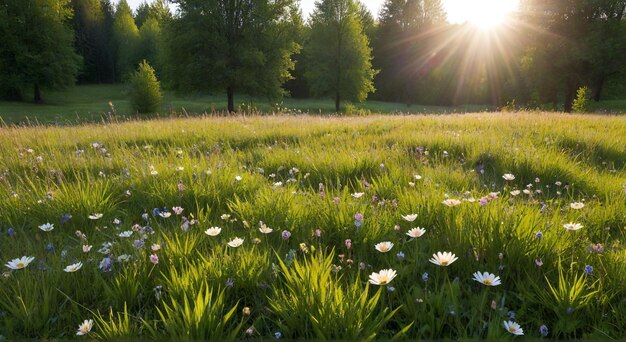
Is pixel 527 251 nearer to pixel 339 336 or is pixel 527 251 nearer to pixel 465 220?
pixel 465 220

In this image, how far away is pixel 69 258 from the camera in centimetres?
229

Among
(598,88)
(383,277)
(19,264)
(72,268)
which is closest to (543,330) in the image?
(383,277)

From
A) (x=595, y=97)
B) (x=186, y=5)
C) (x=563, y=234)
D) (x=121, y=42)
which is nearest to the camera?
(x=563, y=234)

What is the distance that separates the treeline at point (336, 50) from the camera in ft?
88.3

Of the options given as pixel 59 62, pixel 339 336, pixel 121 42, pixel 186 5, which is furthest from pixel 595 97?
pixel 121 42

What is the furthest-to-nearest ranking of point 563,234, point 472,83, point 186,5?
point 472,83 → point 186,5 → point 563,234

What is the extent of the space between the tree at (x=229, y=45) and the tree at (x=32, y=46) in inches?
768

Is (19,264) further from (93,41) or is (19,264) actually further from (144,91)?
(93,41)

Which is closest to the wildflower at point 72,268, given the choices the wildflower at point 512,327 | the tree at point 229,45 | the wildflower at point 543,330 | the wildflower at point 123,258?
the wildflower at point 123,258

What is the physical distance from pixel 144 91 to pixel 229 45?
289 inches

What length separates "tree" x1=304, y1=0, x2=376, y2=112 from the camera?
37.2 metres

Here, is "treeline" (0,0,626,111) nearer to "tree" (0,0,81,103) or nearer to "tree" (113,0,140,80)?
"tree" (0,0,81,103)

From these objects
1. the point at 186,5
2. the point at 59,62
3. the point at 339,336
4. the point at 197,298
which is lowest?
the point at 339,336

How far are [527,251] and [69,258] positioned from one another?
278cm
